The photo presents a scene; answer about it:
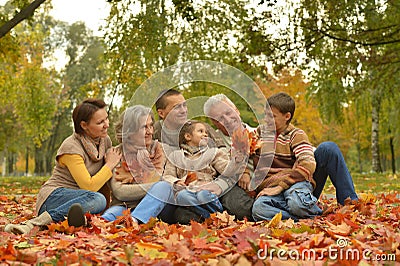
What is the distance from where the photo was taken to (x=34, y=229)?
12.2ft

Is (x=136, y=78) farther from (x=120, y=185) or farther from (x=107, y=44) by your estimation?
(x=120, y=185)

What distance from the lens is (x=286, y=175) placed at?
14.0ft

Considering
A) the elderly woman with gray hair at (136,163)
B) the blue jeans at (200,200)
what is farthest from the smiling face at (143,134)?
the blue jeans at (200,200)

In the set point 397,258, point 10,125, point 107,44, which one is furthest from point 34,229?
point 10,125

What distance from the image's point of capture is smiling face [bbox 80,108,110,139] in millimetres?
4246

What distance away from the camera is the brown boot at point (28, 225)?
3.69 metres

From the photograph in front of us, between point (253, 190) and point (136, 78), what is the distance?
10511 millimetres

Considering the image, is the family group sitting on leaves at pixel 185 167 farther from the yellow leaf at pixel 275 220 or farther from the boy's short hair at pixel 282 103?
the yellow leaf at pixel 275 220

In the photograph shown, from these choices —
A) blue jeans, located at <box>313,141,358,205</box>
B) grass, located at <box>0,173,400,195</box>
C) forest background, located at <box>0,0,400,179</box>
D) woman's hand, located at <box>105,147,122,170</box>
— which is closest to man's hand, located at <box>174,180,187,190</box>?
woman's hand, located at <box>105,147,122,170</box>

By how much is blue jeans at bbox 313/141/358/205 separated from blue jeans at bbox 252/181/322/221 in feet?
1.19

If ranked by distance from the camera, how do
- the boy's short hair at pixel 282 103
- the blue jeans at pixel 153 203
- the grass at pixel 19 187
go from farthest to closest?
the grass at pixel 19 187 < the boy's short hair at pixel 282 103 < the blue jeans at pixel 153 203

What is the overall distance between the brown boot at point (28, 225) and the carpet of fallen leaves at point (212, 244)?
0.25ft

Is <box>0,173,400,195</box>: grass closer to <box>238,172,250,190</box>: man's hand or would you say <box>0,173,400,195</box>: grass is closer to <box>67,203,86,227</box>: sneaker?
<box>238,172,250,190</box>: man's hand
